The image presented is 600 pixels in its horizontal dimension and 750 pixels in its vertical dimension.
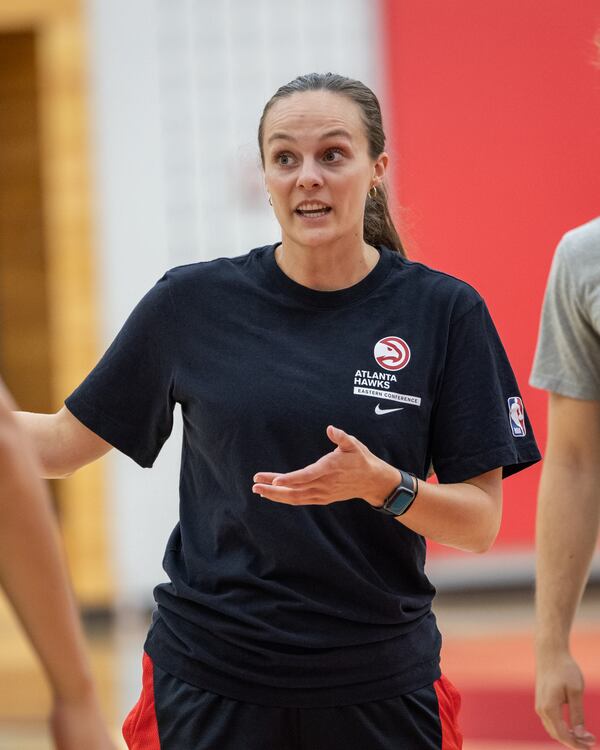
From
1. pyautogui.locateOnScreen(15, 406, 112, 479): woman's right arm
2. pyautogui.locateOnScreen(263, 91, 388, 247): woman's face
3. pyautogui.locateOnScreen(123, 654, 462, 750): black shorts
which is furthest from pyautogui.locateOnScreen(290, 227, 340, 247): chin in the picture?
pyautogui.locateOnScreen(123, 654, 462, 750): black shorts

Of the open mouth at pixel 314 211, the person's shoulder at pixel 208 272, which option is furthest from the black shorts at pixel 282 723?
the open mouth at pixel 314 211

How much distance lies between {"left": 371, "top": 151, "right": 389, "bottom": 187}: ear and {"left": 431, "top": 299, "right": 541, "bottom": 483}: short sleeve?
0.95 ft

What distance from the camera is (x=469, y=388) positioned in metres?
1.84

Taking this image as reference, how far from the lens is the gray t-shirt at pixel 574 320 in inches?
81.7

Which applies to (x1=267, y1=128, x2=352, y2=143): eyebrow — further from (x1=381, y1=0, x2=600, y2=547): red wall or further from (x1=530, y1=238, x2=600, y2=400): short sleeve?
(x1=381, y1=0, x2=600, y2=547): red wall

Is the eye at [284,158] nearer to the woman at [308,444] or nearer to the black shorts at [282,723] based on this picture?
the woman at [308,444]

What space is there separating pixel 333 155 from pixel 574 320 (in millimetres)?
531

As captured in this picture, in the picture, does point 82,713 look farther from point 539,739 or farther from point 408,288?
point 539,739

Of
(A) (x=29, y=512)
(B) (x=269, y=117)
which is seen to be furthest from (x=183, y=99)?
(A) (x=29, y=512)

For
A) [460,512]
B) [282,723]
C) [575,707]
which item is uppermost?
[460,512]

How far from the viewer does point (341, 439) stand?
63.5 inches

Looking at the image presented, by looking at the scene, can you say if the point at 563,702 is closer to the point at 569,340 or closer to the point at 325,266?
the point at 569,340

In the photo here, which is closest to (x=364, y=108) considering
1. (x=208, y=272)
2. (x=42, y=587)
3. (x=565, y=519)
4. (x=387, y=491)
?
(x=208, y=272)

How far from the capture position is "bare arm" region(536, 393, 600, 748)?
82.2 inches
